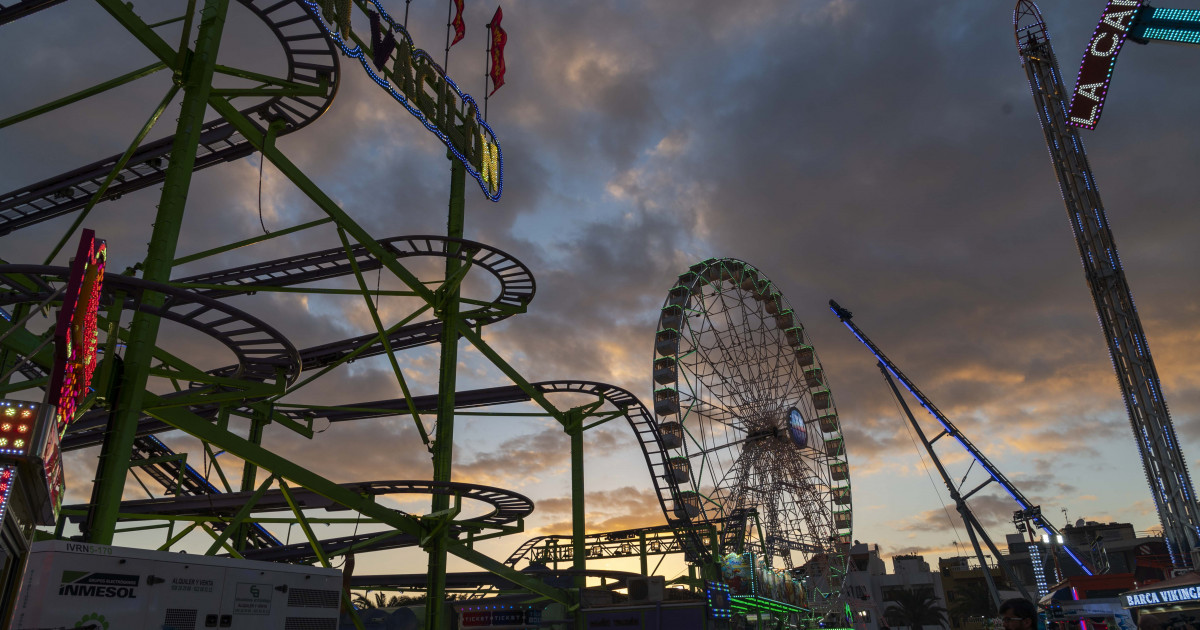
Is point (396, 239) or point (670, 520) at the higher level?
point (396, 239)

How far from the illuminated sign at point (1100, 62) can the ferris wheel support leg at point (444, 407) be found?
17345 millimetres

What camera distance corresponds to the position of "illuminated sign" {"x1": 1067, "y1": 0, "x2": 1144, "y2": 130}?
61.0ft

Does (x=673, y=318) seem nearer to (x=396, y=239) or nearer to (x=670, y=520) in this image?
(x=670, y=520)

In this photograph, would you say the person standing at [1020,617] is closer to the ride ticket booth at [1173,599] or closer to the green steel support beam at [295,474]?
the green steel support beam at [295,474]

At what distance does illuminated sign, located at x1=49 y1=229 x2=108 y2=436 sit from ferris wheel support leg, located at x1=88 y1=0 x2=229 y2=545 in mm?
2628

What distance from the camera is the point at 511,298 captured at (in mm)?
22609

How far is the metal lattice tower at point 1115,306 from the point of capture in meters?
19.9

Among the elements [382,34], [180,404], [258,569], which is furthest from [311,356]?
[258,569]

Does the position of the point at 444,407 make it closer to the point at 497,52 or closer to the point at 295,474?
the point at 295,474

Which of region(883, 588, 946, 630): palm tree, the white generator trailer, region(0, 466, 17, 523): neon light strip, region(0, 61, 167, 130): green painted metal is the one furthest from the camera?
region(883, 588, 946, 630): palm tree

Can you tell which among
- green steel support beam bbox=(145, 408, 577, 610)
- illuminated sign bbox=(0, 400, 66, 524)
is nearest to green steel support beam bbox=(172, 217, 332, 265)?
green steel support beam bbox=(145, 408, 577, 610)

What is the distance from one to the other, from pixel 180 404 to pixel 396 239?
803 centimetres

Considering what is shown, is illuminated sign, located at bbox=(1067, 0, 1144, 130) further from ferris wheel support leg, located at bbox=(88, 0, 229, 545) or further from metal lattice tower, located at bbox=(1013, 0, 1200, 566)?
ferris wheel support leg, located at bbox=(88, 0, 229, 545)

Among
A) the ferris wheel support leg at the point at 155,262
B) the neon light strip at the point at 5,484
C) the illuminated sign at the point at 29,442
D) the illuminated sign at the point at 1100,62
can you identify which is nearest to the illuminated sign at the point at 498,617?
the ferris wheel support leg at the point at 155,262
